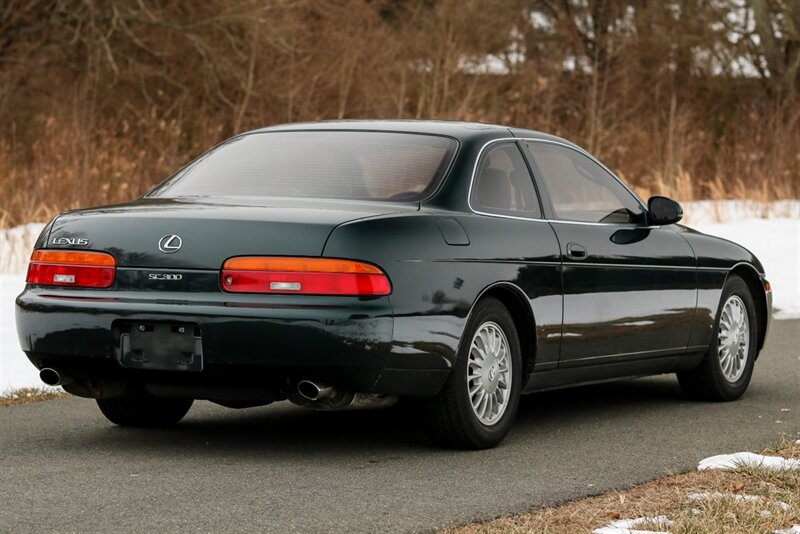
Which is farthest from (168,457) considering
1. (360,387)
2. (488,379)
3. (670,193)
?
(670,193)

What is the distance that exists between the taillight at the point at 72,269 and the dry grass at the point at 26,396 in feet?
6.65

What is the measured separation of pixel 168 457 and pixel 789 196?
681 inches

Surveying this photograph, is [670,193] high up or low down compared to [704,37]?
down

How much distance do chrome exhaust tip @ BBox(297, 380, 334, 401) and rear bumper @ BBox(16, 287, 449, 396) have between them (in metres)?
0.04

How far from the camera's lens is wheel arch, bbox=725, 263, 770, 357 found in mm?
9016

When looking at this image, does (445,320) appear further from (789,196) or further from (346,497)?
(789,196)

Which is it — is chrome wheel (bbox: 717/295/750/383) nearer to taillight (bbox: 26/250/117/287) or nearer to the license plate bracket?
the license plate bracket

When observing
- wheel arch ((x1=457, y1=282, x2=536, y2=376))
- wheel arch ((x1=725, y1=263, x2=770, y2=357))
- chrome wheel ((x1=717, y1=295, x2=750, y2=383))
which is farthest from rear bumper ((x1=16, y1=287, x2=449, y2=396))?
wheel arch ((x1=725, y1=263, x2=770, y2=357))

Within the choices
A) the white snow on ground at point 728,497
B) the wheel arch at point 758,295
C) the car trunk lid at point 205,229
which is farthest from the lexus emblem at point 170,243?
the wheel arch at point 758,295

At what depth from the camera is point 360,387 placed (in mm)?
6148

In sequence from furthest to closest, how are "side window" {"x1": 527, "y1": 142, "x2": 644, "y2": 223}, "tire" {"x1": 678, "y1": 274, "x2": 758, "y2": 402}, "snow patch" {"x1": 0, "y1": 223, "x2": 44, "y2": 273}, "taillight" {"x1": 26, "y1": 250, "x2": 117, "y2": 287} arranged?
"snow patch" {"x1": 0, "y1": 223, "x2": 44, "y2": 273}, "tire" {"x1": 678, "y1": 274, "x2": 758, "y2": 402}, "side window" {"x1": 527, "y1": 142, "x2": 644, "y2": 223}, "taillight" {"x1": 26, "y1": 250, "x2": 117, "y2": 287}

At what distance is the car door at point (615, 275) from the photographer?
7.36 metres

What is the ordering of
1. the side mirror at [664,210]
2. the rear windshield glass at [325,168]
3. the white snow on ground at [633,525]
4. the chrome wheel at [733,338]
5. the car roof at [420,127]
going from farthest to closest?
the chrome wheel at [733,338] → the side mirror at [664,210] → the car roof at [420,127] → the rear windshield glass at [325,168] → the white snow on ground at [633,525]

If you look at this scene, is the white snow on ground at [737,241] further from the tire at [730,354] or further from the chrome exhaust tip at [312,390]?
the tire at [730,354]
